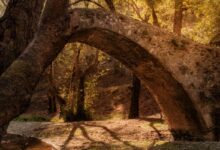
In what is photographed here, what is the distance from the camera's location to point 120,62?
17.8 meters

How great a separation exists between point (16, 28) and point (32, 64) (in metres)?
0.95

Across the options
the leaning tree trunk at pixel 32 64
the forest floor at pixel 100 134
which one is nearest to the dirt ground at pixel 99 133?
the forest floor at pixel 100 134

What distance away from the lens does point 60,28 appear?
30.0ft

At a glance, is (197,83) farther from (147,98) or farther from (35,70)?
(147,98)

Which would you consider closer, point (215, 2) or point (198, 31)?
point (215, 2)

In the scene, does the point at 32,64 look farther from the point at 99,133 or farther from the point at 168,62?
the point at 99,133

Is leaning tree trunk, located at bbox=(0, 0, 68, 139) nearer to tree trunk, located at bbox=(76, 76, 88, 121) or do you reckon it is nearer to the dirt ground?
the dirt ground

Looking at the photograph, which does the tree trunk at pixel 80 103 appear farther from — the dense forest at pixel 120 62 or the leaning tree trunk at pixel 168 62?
the leaning tree trunk at pixel 168 62

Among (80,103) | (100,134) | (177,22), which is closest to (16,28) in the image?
(100,134)

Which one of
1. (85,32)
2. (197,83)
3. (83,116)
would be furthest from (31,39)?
(83,116)

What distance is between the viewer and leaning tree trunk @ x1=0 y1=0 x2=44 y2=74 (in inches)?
311

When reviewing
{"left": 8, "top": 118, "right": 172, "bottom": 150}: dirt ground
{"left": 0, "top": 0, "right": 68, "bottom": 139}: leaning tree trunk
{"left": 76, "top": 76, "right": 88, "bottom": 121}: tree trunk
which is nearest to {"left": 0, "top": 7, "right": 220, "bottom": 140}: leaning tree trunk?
{"left": 8, "top": 118, "right": 172, "bottom": 150}: dirt ground

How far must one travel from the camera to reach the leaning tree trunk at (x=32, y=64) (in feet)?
22.1

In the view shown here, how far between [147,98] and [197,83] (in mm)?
13713
